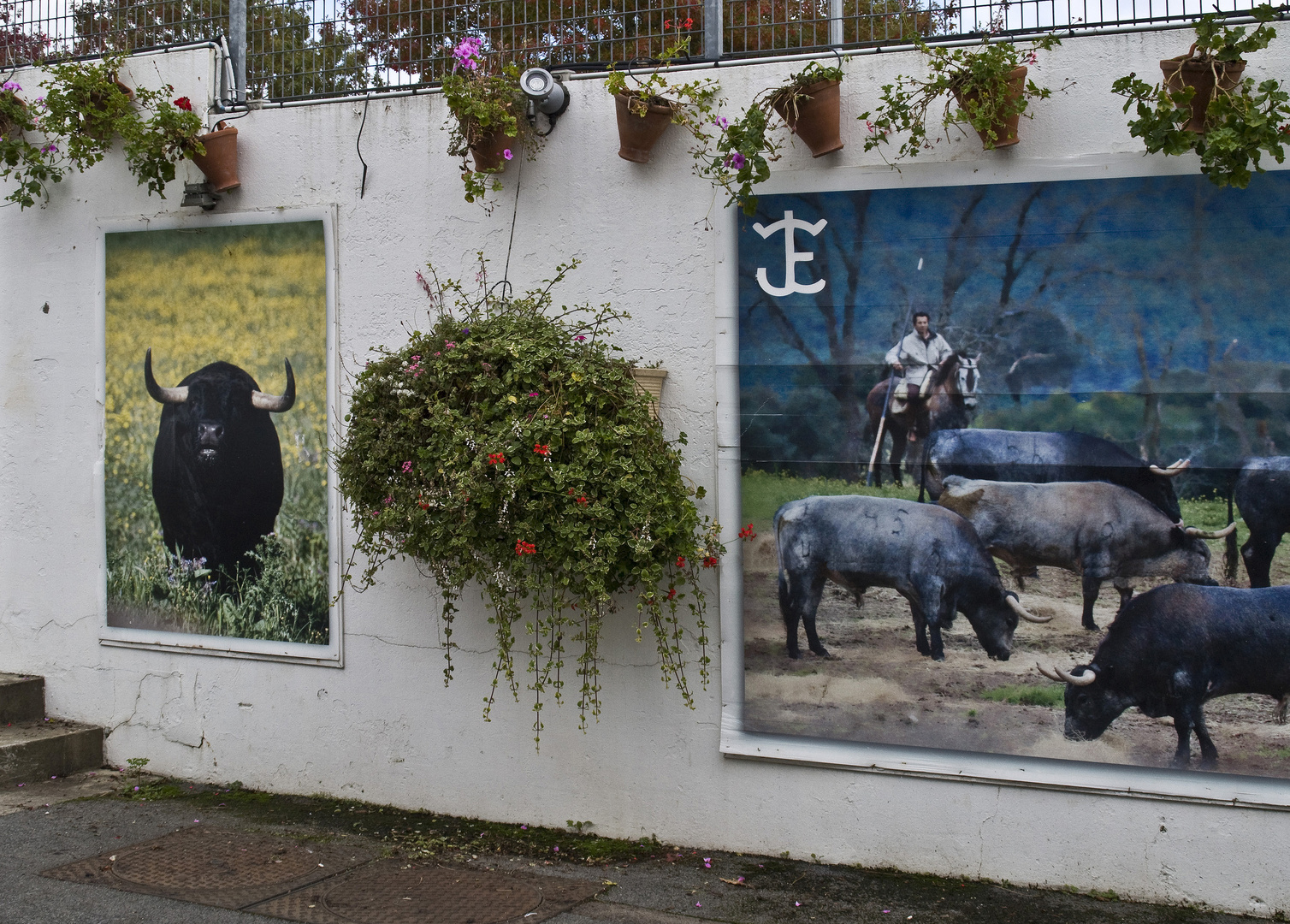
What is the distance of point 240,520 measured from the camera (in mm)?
6098

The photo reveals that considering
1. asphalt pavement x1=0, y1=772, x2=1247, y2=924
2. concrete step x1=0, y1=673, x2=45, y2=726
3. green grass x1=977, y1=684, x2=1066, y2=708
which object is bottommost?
asphalt pavement x1=0, y1=772, x2=1247, y2=924

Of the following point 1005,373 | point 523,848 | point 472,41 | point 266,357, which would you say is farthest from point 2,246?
point 1005,373

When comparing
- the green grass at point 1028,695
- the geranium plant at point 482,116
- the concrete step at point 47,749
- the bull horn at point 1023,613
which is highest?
the geranium plant at point 482,116

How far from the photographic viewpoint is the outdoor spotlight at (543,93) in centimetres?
526

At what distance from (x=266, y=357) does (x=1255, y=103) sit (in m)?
4.75

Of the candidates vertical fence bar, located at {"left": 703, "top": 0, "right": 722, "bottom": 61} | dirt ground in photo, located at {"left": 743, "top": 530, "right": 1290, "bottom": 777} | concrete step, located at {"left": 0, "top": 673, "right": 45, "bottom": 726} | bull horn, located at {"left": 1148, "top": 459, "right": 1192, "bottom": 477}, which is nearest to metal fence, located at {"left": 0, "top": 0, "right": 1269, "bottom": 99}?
vertical fence bar, located at {"left": 703, "top": 0, "right": 722, "bottom": 61}

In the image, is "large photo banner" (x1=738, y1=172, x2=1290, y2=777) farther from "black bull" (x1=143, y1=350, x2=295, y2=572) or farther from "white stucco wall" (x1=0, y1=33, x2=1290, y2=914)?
"black bull" (x1=143, y1=350, x2=295, y2=572)

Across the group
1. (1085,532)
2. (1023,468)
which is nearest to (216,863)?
(1023,468)

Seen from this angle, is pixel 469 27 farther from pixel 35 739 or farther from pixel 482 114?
pixel 35 739

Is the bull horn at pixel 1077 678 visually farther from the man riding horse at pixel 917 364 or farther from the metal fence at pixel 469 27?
the metal fence at pixel 469 27

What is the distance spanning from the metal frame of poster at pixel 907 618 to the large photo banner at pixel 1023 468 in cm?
4

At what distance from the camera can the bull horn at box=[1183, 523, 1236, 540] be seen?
14.6 ft

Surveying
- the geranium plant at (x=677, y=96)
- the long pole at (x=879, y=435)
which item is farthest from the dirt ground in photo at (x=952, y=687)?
the geranium plant at (x=677, y=96)

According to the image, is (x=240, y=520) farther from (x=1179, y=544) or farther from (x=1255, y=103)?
(x=1255, y=103)
